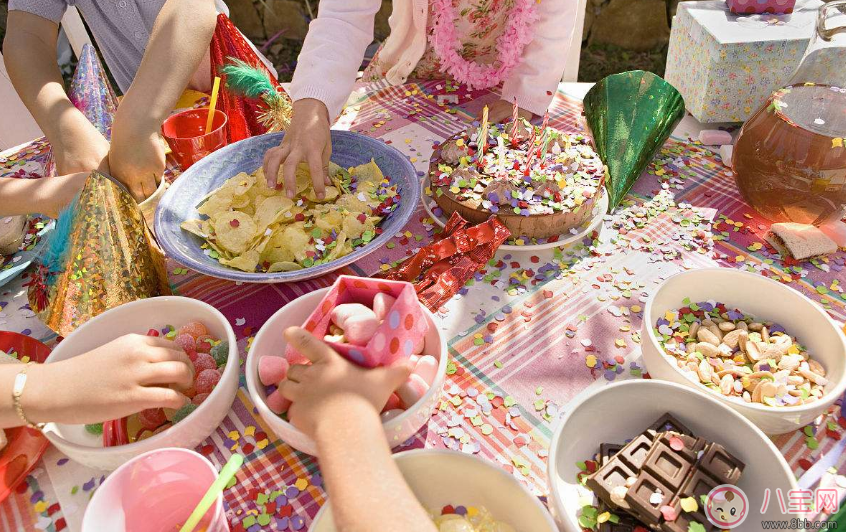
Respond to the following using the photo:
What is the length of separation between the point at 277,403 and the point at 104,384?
22 cm

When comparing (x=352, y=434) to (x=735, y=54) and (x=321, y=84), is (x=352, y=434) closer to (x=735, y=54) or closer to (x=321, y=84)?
(x=321, y=84)

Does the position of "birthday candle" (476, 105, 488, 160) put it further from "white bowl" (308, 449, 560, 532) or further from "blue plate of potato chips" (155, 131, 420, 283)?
"white bowl" (308, 449, 560, 532)

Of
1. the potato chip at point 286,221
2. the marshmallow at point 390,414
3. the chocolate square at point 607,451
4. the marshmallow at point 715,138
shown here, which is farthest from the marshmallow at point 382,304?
the marshmallow at point 715,138

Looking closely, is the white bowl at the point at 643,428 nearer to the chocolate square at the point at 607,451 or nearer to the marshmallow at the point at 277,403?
the chocolate square at the point at 607,451

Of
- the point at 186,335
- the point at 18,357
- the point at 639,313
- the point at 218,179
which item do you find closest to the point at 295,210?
the point at 218,179

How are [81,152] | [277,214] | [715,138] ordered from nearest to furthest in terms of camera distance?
[277,214] → [81,152] → [715,138]

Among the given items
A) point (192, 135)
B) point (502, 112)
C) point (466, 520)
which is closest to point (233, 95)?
point (192, 135)

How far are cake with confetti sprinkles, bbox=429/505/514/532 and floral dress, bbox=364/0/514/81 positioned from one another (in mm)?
1291

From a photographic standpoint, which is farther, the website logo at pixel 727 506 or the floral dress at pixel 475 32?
the floral dress at pixel 475 32

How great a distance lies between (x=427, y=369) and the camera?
0.73m

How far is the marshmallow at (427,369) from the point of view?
72cm

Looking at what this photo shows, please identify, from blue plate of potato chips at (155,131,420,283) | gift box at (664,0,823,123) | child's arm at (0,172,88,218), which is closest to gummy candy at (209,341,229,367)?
blue plate of potato chips at (155,131,420,283)

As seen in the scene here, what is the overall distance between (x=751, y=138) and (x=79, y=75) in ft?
5.07

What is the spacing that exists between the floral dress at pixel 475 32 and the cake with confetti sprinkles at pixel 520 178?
463 mm
